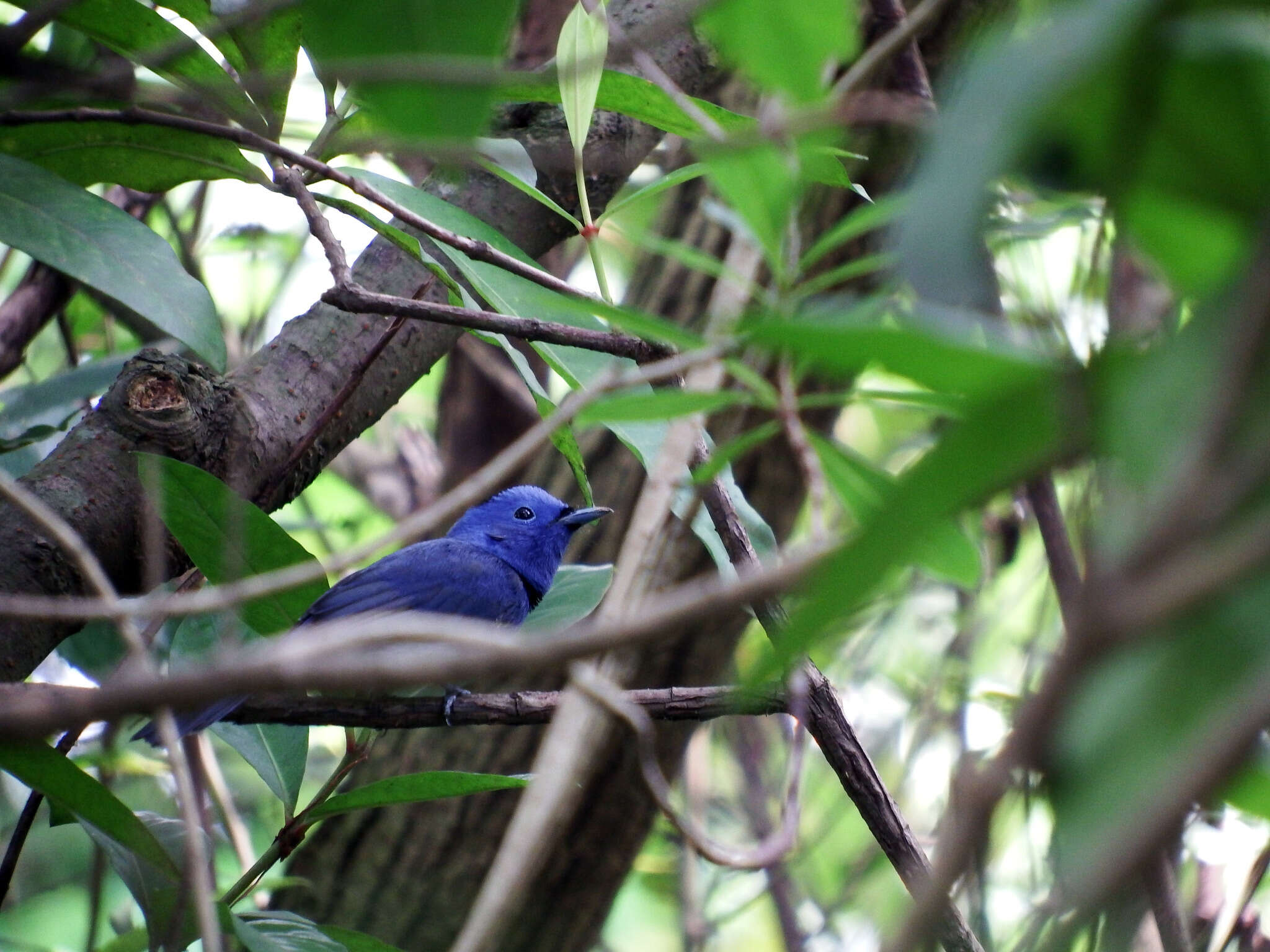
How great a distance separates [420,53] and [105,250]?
5.28ft

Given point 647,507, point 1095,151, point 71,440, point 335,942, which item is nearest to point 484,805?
point 335,942

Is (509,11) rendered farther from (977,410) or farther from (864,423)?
(864,423)

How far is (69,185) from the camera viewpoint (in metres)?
2.24

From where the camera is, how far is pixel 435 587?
12.6 feet

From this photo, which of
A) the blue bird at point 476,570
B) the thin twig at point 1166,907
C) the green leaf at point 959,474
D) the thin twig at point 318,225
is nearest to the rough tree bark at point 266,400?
the thin twig at point 318,225

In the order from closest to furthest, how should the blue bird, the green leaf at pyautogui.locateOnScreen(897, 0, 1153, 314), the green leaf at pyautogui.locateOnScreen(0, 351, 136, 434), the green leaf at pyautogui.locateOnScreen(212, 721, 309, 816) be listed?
the green leaf at pyautogui.locateOnScreen(897, 0, 1153, 314) → the green leaf at pyautogui.locateOnScreen(212, 721, 309, 816) → the green leaf at pyautogui.locateOnScreen(0, 351, 136, 434) → the blue bird

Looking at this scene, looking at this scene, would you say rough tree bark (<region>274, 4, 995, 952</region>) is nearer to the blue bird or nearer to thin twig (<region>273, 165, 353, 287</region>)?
the blue bird

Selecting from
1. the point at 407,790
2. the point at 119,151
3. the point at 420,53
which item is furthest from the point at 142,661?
the point at 119,151

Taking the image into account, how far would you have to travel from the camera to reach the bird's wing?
357 centimetres

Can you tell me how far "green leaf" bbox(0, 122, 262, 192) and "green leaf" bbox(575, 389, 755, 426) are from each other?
166 centimetres

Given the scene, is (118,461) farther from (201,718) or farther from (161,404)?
(201,718)

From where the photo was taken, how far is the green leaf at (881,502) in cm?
121

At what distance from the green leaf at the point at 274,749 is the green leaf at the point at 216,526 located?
35 cm

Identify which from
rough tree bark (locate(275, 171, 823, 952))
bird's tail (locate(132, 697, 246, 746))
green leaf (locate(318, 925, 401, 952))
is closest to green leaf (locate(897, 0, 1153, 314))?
green leaf (locate(318, 925, 401, 952))
